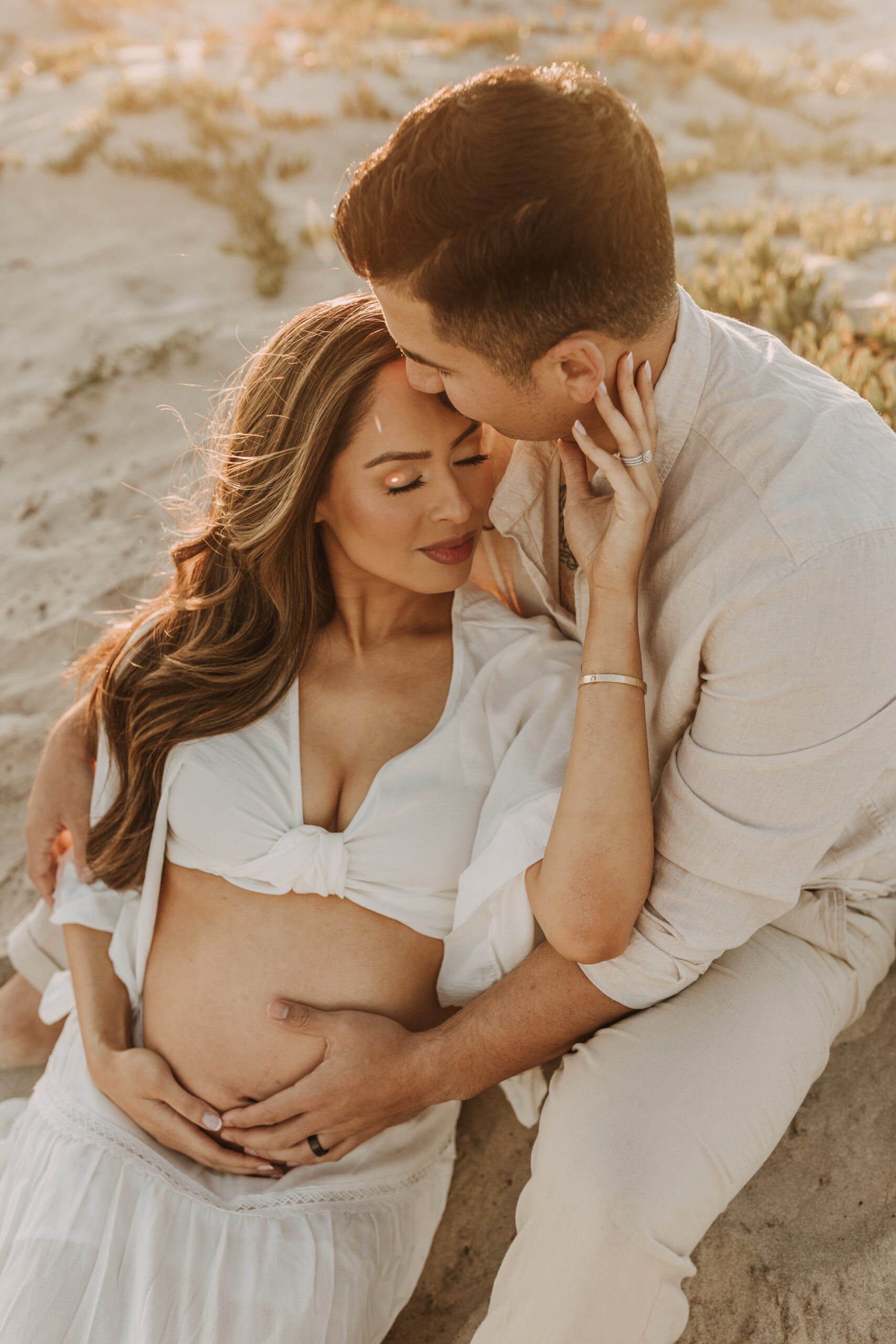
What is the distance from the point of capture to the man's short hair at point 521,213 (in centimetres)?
180

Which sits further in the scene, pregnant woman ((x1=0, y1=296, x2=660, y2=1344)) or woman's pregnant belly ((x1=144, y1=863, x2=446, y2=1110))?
woman's pregnant belly ((x1=144, y1=863, x2=446, y2=1110))

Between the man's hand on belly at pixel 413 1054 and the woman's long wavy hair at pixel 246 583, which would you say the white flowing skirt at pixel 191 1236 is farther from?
the woman's long wavy hair at pixel 246 583

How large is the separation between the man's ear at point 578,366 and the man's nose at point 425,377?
12.5 inches

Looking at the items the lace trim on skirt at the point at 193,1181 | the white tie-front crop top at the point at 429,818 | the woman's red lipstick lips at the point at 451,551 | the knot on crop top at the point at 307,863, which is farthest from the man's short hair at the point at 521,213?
the lace trim on skirt at the point at 193,1181

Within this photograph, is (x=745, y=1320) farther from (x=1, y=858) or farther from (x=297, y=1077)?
(x=1, y=858)

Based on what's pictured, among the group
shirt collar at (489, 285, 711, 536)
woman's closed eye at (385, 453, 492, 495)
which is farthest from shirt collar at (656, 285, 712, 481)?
woman's closed eye at (385, 453, 492, 495)

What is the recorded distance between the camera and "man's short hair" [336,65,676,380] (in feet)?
5.92

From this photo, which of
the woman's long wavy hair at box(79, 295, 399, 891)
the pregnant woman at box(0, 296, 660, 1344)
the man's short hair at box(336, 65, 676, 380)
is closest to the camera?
the man's short hair at box(336, 65, 676, 380)

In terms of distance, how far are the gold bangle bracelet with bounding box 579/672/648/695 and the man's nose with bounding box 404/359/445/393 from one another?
0.77 meters

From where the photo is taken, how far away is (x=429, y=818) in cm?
252

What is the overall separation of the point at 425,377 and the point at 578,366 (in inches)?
16.4

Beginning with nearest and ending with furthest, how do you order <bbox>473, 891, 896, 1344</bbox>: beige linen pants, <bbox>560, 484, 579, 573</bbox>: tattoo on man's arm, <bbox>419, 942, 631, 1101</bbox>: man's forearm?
1. <bbox>473, 891, 896, 1344</bbox>: beige linen pants
2. <bbox>419, 942, 631, 1101</bbox>: man's forearm
3. <bbox>560, 484, 579, 573</bbox>: tattoo on man's arm

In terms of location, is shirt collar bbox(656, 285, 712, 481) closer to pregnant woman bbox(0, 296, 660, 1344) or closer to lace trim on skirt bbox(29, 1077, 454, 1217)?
pregnant woman bbox(0, 296, 660, 1344)

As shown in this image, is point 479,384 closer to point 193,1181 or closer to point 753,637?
point 753,637
